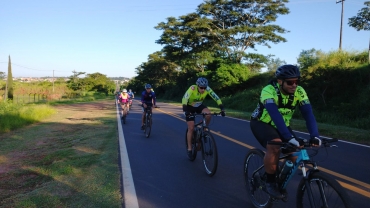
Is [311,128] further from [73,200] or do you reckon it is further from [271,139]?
[73,200]

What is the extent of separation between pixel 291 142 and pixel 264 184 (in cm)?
107

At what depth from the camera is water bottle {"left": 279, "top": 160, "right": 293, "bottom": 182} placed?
372 centimetres

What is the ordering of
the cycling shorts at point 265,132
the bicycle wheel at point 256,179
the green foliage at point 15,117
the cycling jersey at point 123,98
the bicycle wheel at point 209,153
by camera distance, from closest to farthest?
the cycling shorts at point 265,132 < the bicycle wheel at point 256,179 < the bicycle wheel at point 209,153 < the green foliage at point 15,117 < the cycling jersey at point 123,98

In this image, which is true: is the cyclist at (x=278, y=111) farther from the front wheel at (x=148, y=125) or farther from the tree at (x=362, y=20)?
the tree at (x=362, y=20)

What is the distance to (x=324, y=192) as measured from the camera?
3168mm

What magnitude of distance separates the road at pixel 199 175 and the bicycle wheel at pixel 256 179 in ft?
0.63

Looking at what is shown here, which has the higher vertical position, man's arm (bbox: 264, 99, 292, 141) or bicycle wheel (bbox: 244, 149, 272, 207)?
man's arm (bbox: 264, 99, 292, 141)

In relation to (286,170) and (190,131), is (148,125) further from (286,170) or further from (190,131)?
(286,170)

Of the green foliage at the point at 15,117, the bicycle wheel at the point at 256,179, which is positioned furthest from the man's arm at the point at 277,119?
the green foliage at the point at 15,117

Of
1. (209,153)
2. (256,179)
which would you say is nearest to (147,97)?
(209,153)

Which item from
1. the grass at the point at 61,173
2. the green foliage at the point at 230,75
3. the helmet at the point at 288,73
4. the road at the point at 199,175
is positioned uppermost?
the green foliage at the point at 230,75

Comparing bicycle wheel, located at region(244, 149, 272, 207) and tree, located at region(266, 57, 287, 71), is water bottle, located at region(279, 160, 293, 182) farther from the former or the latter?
tree, located at region(266, 57, 287, 71)

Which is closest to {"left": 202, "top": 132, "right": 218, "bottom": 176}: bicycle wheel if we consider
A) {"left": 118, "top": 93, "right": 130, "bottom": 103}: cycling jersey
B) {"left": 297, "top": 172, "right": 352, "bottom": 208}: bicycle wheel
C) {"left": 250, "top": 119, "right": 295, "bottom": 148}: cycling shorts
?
{"left": 250, "top": 119, "right": 295, "bottom": 148}: cycling shorts

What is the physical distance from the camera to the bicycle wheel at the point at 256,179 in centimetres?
429
